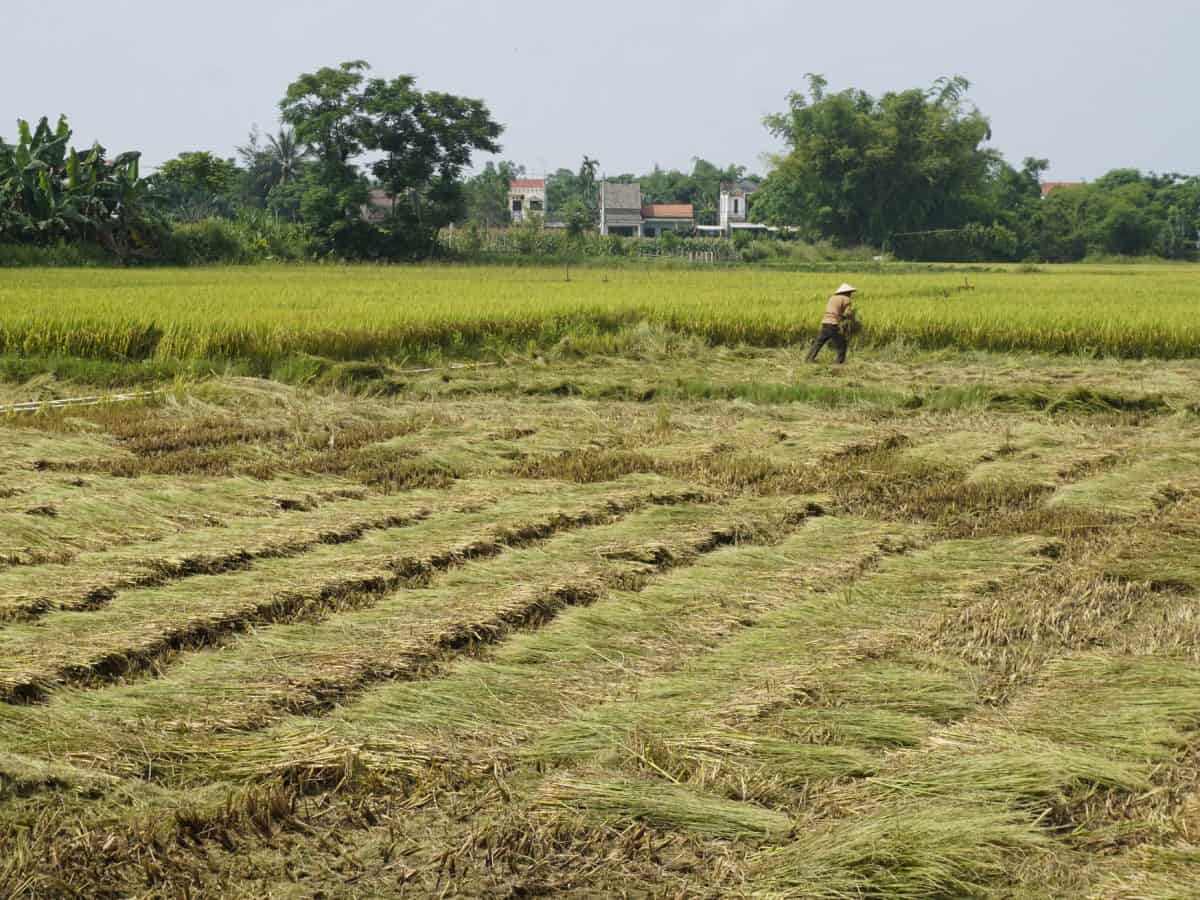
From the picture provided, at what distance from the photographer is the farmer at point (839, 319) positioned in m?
10.9

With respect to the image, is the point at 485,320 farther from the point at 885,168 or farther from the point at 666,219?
the point at 666,219

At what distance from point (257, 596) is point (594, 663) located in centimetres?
113

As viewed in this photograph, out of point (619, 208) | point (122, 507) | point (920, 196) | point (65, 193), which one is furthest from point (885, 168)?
point (122, 507)

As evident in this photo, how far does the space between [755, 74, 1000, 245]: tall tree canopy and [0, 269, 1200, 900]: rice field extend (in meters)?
45.2

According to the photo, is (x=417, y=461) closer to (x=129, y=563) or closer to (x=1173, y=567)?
(x=129, y=563)

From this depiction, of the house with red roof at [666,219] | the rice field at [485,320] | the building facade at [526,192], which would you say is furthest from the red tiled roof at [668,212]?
the rice field at [485,320]

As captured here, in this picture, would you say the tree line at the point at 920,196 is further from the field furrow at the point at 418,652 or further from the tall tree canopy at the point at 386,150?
the field furrow at the point at 418,652

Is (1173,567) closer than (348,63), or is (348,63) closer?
(1173,567)

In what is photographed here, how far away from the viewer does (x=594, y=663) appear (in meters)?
3.38

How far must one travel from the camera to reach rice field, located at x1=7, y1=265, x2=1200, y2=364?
10.1 m

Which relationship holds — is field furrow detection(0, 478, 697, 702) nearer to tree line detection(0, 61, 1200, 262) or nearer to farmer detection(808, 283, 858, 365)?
farmer detection(808, 283, 858, 365)

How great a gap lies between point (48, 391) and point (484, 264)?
2367 cm

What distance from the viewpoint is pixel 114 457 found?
6457 millimetres

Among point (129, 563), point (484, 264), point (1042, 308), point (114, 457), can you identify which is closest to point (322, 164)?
point (484, 264)
